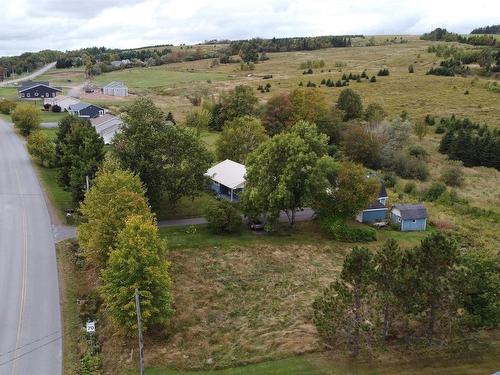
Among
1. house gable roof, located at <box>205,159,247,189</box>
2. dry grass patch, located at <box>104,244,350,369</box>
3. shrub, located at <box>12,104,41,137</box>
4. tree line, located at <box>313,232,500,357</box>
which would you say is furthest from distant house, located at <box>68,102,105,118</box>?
tree line, located at <box>313,232,500,357</box>

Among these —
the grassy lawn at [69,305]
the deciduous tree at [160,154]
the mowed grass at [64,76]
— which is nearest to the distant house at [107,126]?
the deciduous tree at [160,154]

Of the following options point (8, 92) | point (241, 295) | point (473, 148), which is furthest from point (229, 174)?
point (8, 92)

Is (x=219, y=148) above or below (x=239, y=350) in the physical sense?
above

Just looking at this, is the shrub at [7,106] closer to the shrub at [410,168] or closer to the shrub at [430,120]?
the shrub at [410,168]

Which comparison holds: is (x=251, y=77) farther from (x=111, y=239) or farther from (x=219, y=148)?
(x=111, y=239)

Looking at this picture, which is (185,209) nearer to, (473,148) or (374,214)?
(374,214)

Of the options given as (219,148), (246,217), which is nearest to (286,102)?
(219,148)
